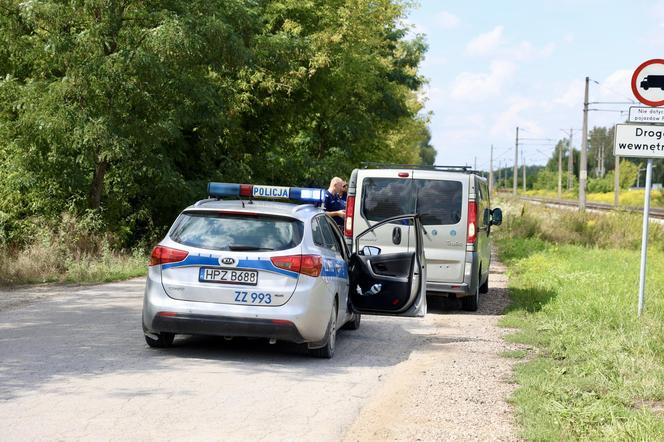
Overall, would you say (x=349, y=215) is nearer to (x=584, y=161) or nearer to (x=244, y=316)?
(x=244, y=316)

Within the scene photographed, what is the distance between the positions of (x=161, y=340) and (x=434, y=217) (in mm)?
5297

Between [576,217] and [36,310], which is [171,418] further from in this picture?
[576,217]

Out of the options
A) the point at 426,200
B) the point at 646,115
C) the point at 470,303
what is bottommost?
the point at 470,303

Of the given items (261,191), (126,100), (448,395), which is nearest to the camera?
(448,395)

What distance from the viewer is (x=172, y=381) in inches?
301

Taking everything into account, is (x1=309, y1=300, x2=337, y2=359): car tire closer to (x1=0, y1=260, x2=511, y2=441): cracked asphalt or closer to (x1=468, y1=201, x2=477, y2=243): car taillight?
(x1=0, y1=260, x2=511, y2=441): cracked asphalt

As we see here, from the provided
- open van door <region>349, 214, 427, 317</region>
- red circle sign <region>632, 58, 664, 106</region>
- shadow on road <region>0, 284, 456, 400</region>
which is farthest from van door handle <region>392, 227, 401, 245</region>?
red circle sign <region>632, 58, 664, 106</region>

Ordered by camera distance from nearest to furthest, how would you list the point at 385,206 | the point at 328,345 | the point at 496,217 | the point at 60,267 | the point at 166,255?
the point at 166,255 < the point at 328,345 < the point at 385,206 < the point at 496,217 < the point at 60,267

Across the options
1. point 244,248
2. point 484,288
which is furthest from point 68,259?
point 244,248

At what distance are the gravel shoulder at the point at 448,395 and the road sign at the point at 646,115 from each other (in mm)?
3195

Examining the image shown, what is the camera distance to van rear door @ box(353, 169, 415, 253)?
13.3 m

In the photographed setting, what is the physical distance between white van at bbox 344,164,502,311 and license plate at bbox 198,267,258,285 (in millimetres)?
4723

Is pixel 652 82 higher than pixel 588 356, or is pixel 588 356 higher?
pixel 652 82

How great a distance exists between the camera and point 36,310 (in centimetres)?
1191
